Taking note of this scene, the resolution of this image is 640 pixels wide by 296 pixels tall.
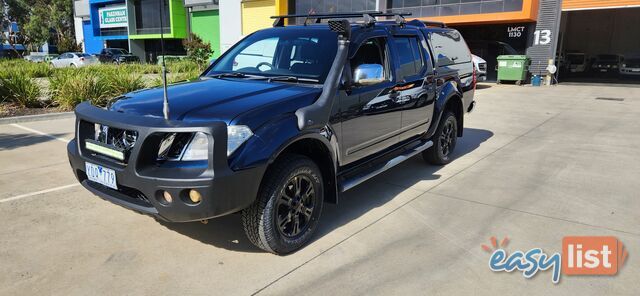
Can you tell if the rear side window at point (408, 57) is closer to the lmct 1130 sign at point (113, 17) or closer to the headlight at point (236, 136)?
the headlight at point (236, 136)

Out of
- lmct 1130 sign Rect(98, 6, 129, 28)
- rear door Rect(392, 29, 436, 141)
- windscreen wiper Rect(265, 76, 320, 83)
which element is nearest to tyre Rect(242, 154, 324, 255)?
windscreen wiper Rect(265, 76, 320, 83)

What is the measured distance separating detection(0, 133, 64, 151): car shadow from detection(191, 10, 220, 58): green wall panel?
2900 centimetres

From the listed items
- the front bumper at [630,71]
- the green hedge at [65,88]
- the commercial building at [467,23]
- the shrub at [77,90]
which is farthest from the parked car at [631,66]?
the shrub at [77,90]

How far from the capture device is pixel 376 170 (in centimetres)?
460

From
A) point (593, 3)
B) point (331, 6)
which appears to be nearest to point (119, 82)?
point (593, 3)

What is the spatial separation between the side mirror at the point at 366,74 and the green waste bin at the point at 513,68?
57.9ft

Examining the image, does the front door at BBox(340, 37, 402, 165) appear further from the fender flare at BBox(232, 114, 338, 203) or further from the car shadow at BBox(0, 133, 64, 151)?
the car shadow at BBox(0, 133, 64, 151)

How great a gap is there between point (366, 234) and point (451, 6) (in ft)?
65.3

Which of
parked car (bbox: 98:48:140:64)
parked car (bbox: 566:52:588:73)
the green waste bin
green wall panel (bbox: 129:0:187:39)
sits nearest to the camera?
the green waste bin

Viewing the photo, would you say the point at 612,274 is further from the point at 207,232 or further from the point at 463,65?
the point at 463,65

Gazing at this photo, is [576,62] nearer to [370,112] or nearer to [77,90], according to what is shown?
[77,90]

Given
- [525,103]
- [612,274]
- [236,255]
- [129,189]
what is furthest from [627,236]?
[525,103]

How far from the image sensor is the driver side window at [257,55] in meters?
4.61

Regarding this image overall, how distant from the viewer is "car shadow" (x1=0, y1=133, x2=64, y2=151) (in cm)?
715
